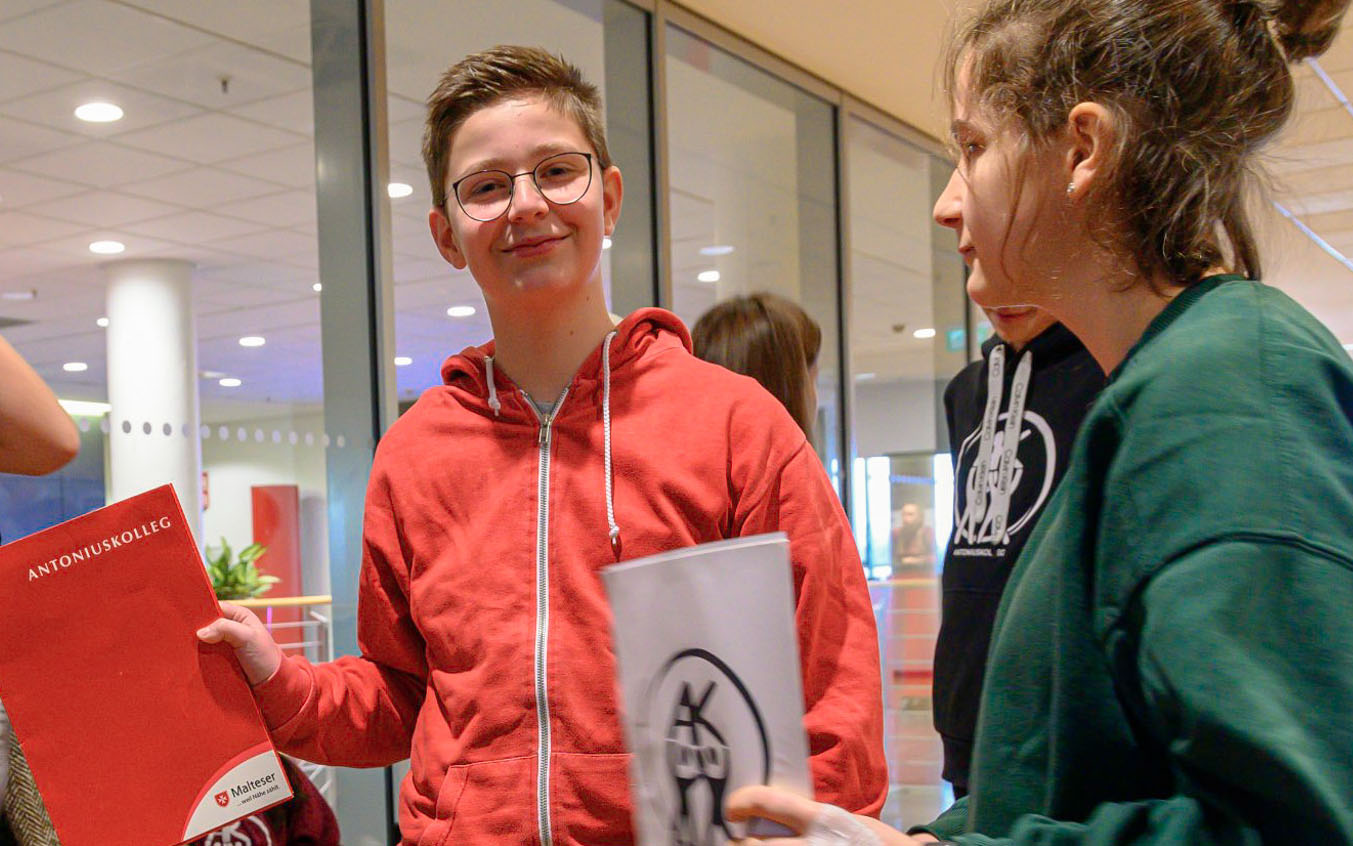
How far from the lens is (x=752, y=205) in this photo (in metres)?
5.67

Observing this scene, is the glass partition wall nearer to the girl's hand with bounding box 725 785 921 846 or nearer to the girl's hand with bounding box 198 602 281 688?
the girl's hand with bounding box 198 602 281 688

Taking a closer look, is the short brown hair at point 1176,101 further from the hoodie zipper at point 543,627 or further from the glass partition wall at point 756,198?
the glass partition wall at point 756,198

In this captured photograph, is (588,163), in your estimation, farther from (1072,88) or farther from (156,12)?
(156,12)

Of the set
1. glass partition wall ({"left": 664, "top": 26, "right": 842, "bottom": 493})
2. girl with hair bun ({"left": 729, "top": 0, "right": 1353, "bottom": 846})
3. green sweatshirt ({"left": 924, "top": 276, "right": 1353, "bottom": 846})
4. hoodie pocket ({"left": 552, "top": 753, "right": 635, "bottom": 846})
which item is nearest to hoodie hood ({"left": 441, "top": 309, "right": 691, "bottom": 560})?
hoodie pocket ({"left": 552, "top": 753, "right": 635, "bottom": 846})

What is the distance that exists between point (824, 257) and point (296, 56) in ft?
9.79

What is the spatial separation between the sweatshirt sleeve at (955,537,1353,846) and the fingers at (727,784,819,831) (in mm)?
203

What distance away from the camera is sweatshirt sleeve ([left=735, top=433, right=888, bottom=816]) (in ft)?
3.95

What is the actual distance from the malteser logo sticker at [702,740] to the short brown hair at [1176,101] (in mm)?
404

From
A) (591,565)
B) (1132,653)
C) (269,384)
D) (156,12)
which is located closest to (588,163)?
(591,565)

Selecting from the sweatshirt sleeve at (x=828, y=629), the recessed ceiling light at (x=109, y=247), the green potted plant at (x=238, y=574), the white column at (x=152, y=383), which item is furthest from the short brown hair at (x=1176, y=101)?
the recessed ceiling light at (x=109, y=247)

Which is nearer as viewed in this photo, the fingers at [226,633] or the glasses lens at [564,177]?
the fingers at [226,633]

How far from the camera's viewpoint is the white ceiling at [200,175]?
2957 mm

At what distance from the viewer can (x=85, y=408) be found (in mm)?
2893

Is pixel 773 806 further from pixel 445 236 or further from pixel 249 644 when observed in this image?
pixel 445 236
